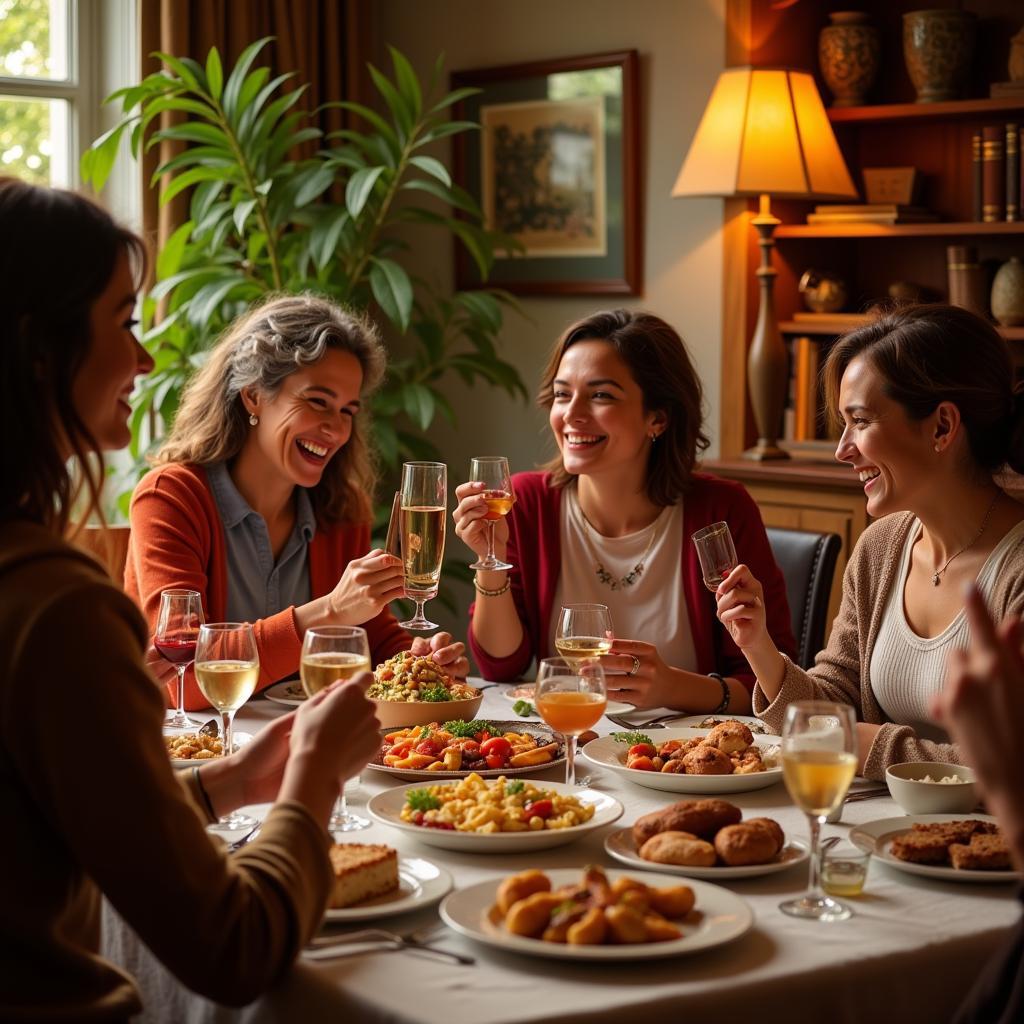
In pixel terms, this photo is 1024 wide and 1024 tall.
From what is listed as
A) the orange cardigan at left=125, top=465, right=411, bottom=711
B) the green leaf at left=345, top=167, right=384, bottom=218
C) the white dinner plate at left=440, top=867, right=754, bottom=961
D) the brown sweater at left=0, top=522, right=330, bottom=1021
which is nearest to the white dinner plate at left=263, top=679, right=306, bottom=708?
the orange cardigan at left=125, top=465, right=411, bottom=711

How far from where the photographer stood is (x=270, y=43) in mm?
4688

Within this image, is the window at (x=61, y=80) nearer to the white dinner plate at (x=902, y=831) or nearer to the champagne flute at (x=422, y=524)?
the champagne flute at (x=422, y=524)

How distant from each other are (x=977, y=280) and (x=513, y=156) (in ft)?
5.40

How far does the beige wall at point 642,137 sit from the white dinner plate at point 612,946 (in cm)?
313

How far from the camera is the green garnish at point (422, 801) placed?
1729 mm

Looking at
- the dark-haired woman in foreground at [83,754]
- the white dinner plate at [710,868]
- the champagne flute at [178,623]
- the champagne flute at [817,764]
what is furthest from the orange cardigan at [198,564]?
the champagne flute at [817,764]

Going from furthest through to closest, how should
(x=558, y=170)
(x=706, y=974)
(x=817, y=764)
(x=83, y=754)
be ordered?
1. (x=558, y=170)
2. (x=817, y=764)
3. (x=706, y=974)
4. (x=83, y=754)

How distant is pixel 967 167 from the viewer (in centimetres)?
429

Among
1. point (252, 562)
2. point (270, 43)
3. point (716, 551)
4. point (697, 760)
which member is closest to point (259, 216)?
point (270, 43)

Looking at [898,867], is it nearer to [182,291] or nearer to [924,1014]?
[924,1014]

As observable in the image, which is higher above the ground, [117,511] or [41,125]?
[41,125]

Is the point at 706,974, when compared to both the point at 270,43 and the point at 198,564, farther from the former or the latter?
the point at 270,43

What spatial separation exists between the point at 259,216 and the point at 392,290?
1.44 ft

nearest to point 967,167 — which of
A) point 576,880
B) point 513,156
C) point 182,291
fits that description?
point 513,156
